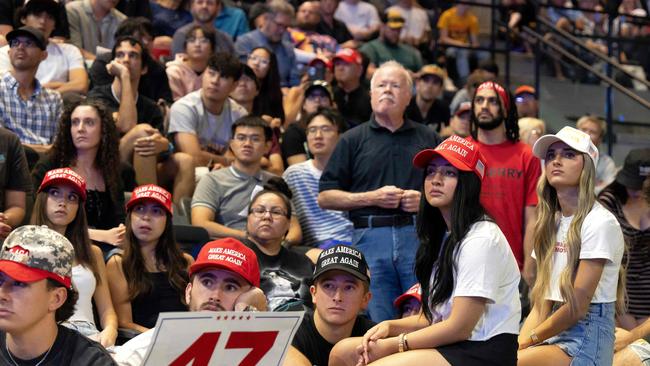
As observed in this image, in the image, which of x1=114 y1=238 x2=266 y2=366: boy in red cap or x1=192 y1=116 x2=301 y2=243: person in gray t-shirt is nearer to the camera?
x1=114 y1=238 x2=266 y2=366: boy in red cap

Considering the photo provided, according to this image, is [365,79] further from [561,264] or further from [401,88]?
[561,264]

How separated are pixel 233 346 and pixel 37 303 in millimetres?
758

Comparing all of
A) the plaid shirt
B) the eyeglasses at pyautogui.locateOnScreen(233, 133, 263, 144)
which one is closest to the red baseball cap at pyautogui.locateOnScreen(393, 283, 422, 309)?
the eyeglasses at pyautogui.locateOnScreen(233, 133, 263, 144)

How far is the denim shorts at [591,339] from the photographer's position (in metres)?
5.43

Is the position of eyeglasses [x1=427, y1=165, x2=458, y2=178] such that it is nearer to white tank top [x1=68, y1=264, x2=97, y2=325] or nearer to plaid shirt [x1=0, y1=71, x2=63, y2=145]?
white tank top [x1=68, y1=264, x2=97, y2=325]

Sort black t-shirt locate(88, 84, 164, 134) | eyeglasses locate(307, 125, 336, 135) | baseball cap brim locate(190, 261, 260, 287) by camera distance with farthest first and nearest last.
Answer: black t-shirt locate(88, 84, 164, 134) → eyeglasses locate(307, 125, 336, 135) → baseball cap brim locate(190, 261, 260, 287)

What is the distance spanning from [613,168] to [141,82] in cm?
407

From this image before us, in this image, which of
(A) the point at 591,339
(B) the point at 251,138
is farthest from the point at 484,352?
(B) the point at 251,138

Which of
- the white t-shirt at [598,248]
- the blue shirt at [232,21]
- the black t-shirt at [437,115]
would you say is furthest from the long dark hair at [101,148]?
the blue shirt at [232,21]

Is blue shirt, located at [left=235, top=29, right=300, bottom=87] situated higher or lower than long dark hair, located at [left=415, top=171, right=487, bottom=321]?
higher

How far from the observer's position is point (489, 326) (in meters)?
4.96

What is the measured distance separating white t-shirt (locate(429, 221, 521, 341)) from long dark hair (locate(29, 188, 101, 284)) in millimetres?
2187

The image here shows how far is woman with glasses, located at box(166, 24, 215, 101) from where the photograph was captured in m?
9.76

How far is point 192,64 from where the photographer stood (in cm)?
987
